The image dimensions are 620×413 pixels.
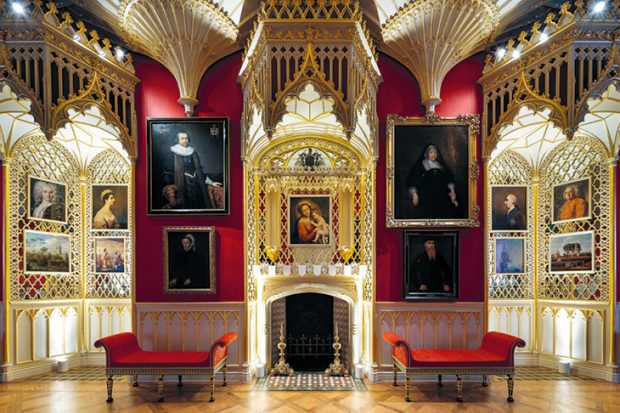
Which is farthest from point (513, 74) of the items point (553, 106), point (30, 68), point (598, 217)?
point (30, 68)

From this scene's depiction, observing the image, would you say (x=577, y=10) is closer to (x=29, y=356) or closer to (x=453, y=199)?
(x=453, y=199)

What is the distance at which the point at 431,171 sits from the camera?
616cm

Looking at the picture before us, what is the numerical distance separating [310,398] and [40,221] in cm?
573

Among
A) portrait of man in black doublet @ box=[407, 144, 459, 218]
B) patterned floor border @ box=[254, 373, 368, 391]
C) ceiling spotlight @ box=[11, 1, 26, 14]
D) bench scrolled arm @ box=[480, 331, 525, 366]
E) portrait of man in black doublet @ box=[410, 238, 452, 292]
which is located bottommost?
patterned floor border @ box=[254, 373, 368, 391]

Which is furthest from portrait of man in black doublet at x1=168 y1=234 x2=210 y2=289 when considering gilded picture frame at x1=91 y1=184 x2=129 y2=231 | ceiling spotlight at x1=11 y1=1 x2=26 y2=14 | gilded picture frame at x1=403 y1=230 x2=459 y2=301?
ceiling spotlight at x1=11 y1=1 x2=26 y2=14

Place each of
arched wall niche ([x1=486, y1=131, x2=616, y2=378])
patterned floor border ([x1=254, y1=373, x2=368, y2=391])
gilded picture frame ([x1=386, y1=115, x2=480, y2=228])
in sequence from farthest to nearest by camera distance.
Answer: arched wall niche ([x1=486, y1=131, x2=616, y2=378])
gilded picture frame ([x1=386, y1=115, x2=480, y2=228])
patterned floor border ([x1=254, y1=373, x2=368, y2=391])

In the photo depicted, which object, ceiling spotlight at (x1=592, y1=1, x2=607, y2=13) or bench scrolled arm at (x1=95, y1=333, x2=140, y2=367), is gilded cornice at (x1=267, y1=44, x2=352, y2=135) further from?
bench scrolled arm at (x1=95, y1=333, x2=140, y2=367)

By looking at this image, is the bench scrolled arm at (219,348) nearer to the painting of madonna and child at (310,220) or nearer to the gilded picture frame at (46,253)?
the painting of madonna and child at (310,220)

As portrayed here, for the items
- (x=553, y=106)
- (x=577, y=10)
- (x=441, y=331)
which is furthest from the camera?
(x=441, y=331)

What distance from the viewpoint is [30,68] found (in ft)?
16.3

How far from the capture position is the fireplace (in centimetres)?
677

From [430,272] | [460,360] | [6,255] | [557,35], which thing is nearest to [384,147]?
[430,272]

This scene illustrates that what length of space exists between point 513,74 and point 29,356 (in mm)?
9241

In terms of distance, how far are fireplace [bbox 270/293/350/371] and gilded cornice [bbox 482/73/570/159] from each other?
3691 mm
